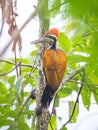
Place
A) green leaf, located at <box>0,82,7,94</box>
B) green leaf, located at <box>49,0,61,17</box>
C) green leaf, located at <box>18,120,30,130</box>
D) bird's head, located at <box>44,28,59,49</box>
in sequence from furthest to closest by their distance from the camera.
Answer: bird's head, located at <box>44,28,59,49</box>
green leaf, located at <box>0,82,7,94</box>
green leaf, located at <box>18,120,30,130</box>
green leaf, located at <box>49,0,61,17</box>

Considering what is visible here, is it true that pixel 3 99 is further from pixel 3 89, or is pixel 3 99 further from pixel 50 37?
pixel 50 37

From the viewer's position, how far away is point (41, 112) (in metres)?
1.58

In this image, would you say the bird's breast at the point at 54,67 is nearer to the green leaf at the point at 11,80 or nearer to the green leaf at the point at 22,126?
the green leaf at the point at 11,80

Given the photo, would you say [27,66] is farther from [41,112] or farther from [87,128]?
[87,128]

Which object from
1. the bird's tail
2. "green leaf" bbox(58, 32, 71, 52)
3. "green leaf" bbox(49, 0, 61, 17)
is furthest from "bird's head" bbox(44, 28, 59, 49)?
"green leaf" bbox(49, 0, 61, 17)

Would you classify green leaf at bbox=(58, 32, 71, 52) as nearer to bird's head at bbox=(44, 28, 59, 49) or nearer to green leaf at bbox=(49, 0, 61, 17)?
bird's head at bbox=(44, 28, 59, 49)

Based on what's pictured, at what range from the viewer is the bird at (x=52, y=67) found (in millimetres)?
1768

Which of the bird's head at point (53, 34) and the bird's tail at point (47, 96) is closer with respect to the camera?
the bird's tail at point (47, 96)

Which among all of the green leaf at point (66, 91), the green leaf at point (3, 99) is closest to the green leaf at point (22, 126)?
the green leaf at point (3, 99)

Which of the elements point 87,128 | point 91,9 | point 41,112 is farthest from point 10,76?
point 91,9

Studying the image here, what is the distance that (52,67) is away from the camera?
1.89 metres

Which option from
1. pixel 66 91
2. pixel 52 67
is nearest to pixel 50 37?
pixel 52 67

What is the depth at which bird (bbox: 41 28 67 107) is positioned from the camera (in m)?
1.77

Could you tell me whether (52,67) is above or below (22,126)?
above
